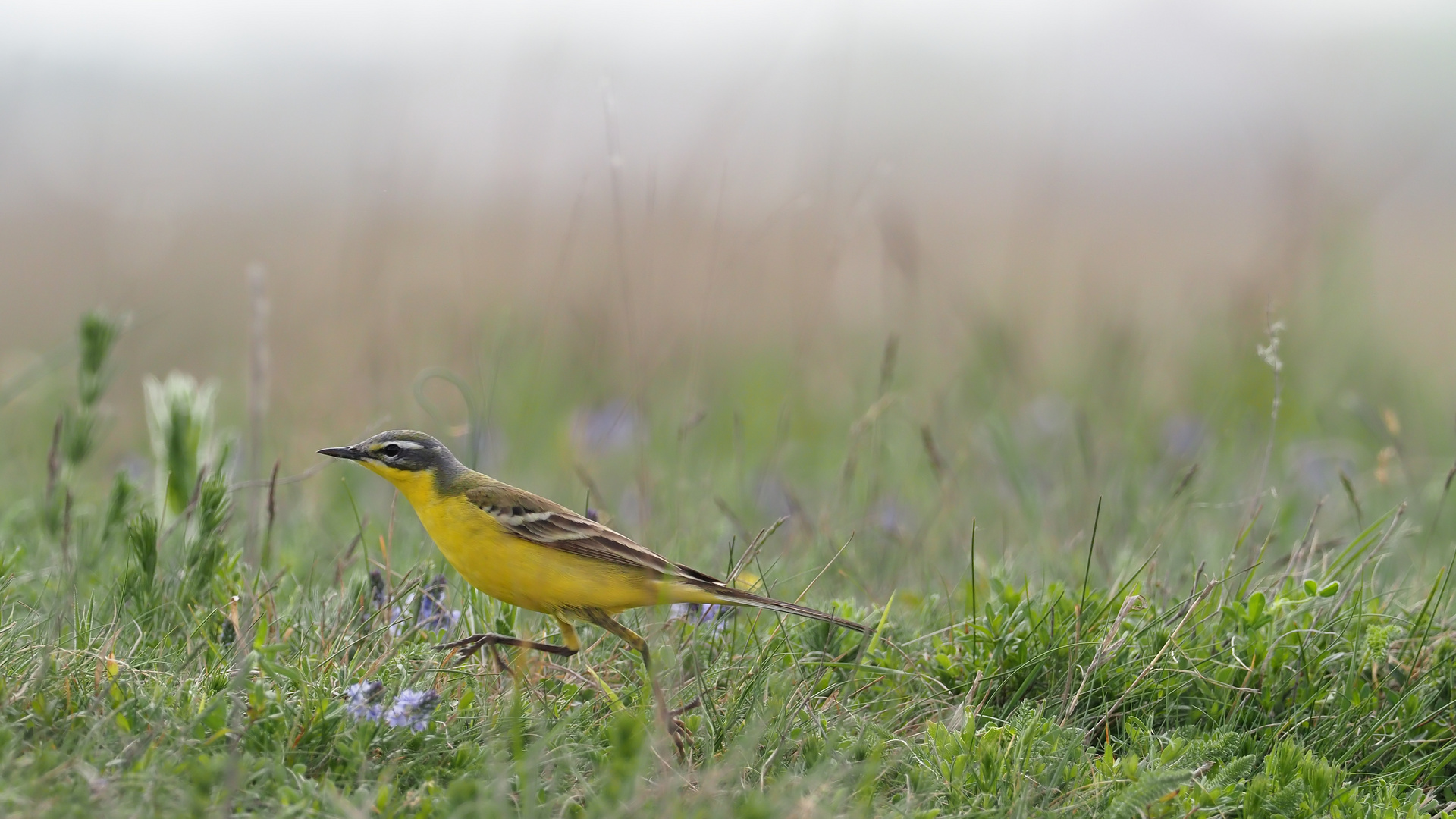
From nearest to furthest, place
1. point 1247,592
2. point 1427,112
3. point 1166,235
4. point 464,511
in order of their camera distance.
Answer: point 464,511, point 1247,592, point 1427,112, point 1166,235

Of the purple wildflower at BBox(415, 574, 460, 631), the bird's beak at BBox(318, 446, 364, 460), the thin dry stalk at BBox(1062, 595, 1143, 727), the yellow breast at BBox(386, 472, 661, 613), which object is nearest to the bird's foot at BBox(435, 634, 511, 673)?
the yellow breast at BBox(386, 472, 661, 613)

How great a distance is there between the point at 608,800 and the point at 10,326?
10327mm

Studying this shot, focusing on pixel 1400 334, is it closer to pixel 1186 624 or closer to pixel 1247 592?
pixel 1247 592

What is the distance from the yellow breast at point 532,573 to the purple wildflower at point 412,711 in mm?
489

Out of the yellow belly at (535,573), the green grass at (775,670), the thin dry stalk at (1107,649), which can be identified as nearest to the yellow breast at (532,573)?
the yellow belly at (535,573)

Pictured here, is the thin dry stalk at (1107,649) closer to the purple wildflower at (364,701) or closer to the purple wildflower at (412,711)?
the purple wildflower at (412,711)

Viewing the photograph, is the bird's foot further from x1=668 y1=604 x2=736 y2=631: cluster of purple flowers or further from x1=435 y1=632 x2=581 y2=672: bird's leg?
x1=668 y1=604 x2=736 y2=631: cluster of purple flowers

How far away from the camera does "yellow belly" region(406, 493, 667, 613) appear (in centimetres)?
342

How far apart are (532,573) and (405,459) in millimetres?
777

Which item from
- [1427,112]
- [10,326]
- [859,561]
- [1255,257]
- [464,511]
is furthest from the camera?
[10,326]

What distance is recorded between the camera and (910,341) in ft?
30.5

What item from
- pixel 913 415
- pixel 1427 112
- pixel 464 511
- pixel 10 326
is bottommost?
pixel 10 326

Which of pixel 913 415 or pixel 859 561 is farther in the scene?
pixel 913 415

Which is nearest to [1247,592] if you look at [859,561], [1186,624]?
[1186,624]
